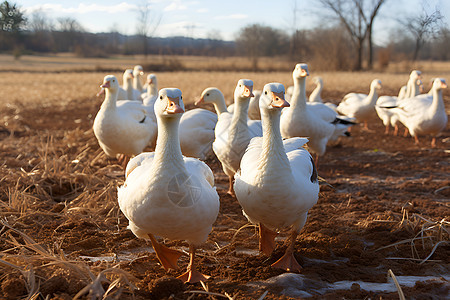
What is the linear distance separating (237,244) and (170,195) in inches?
56.9

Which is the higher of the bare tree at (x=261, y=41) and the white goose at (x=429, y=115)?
the bare tree at (x=261, y=41)

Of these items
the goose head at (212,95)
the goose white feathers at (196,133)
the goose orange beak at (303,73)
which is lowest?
the goose white feathers at (196,133)

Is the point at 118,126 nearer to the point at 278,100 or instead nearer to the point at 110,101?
the point at 110,101

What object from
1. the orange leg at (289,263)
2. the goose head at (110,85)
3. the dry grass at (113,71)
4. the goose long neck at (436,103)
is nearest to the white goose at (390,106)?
the dry grass at (113,71)

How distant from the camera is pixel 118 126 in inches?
273

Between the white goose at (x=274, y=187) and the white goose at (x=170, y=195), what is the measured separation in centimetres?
42

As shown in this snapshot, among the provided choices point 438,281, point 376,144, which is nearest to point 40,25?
point 438,281

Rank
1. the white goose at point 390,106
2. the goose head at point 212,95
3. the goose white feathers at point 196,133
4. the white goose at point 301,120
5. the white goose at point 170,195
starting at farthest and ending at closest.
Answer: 1. the white goose at point 390,106
2. the white goose at point 301,120
3. the goose head at point 212,95
4. the goose white feathers at point 196,133
5. the white goose at point 170,195

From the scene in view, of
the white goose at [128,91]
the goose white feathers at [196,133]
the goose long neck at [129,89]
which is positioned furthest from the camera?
the goose long neck at [129,89]

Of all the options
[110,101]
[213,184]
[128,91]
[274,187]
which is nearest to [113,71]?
[128,91]

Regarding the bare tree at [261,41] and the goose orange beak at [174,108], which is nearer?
the goose orange beak at [174,108]

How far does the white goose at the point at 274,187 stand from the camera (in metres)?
3.65

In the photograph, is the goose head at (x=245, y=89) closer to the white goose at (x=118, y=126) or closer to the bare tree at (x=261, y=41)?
the white goose at (x=118, y=126)

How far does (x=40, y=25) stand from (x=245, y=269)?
324 cm
